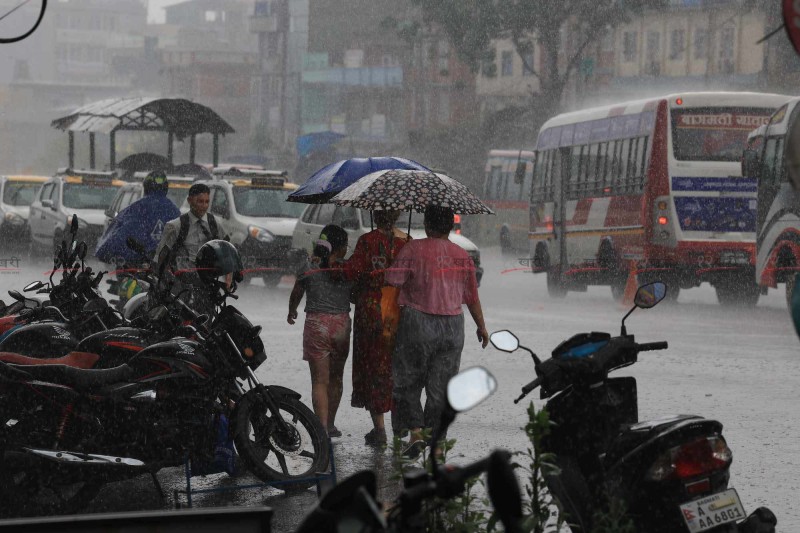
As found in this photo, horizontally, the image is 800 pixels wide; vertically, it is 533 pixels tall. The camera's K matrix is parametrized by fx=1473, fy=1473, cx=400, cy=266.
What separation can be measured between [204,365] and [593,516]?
3.12 metres

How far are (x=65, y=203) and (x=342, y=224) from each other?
9.36 metres

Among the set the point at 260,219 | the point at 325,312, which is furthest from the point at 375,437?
the point at 260,219

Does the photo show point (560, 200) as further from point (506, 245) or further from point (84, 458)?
point (84, 458)

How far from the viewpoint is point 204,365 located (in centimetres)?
761

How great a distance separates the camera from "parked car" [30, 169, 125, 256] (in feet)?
95.5

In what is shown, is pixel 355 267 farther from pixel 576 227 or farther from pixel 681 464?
pixel 576 227

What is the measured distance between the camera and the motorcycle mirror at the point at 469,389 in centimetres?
307

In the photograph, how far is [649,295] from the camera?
574 cm

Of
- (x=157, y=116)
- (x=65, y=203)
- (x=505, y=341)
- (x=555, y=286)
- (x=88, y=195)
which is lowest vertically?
(x=555, y=286)

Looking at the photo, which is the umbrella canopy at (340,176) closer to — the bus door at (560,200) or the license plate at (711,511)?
the license plate at (711,511)

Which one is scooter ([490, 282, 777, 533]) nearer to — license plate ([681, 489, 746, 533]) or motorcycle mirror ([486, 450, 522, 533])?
license plate ([681, 489, 746, 533])

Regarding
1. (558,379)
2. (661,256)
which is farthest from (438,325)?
(661,256)

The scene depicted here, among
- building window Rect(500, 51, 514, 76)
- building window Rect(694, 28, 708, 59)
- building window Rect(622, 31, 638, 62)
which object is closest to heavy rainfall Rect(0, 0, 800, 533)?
building window Rect(694, 28, 708, 59)

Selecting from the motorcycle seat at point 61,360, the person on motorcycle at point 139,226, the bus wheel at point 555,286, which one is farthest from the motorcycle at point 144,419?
the bus wheel at point 555,286
